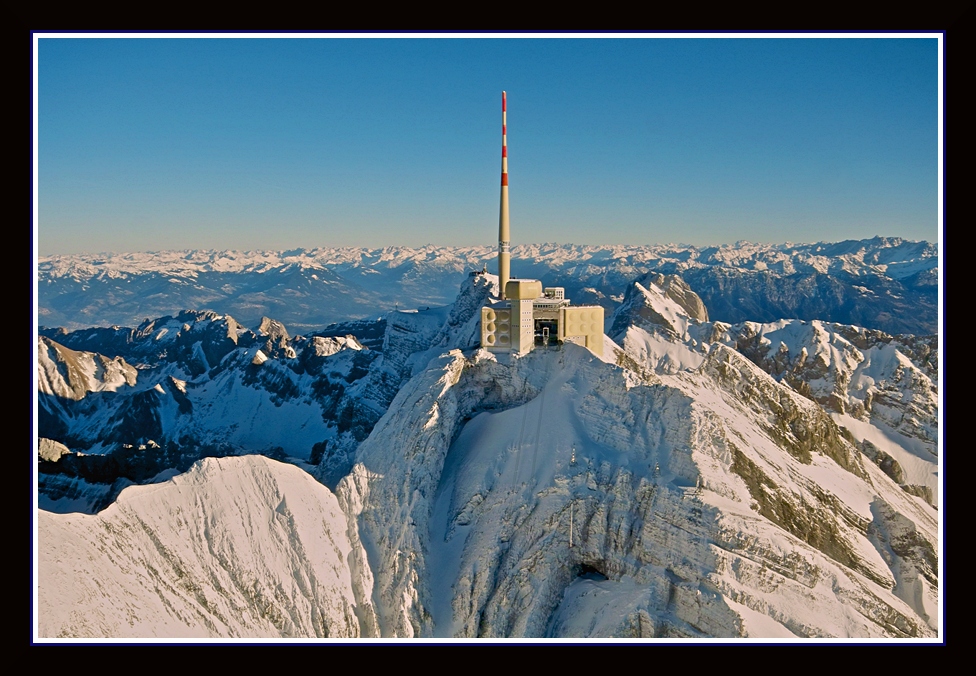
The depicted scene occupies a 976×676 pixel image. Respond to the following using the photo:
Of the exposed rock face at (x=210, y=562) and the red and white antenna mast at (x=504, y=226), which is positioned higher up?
the red and white antenna mast at (x=504, y=226)

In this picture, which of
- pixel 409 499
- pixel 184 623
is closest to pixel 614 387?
pixel 409 499

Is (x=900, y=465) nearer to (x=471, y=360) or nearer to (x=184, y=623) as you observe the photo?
(x=471, y=360)

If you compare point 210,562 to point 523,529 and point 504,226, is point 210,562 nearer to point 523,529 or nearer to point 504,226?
point 523,529

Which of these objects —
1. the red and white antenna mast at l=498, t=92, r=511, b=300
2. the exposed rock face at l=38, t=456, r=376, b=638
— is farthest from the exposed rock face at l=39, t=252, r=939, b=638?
the red and white antenna mast at l=498, t=92, r=511, b=300

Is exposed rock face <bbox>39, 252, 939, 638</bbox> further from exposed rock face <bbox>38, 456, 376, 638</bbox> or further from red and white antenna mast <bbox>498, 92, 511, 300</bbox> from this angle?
red and white antenna mast <bbox>498, 92, 511, 300</bbox>

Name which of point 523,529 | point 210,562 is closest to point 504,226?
point 523,529

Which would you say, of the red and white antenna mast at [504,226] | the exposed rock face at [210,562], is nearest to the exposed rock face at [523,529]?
the exposed rock face at [210,562]

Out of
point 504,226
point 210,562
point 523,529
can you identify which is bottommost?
point 523,529

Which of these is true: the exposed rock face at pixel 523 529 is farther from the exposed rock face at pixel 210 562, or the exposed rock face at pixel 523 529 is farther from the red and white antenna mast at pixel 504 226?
the red and white antenna mast at pixel 504 226
